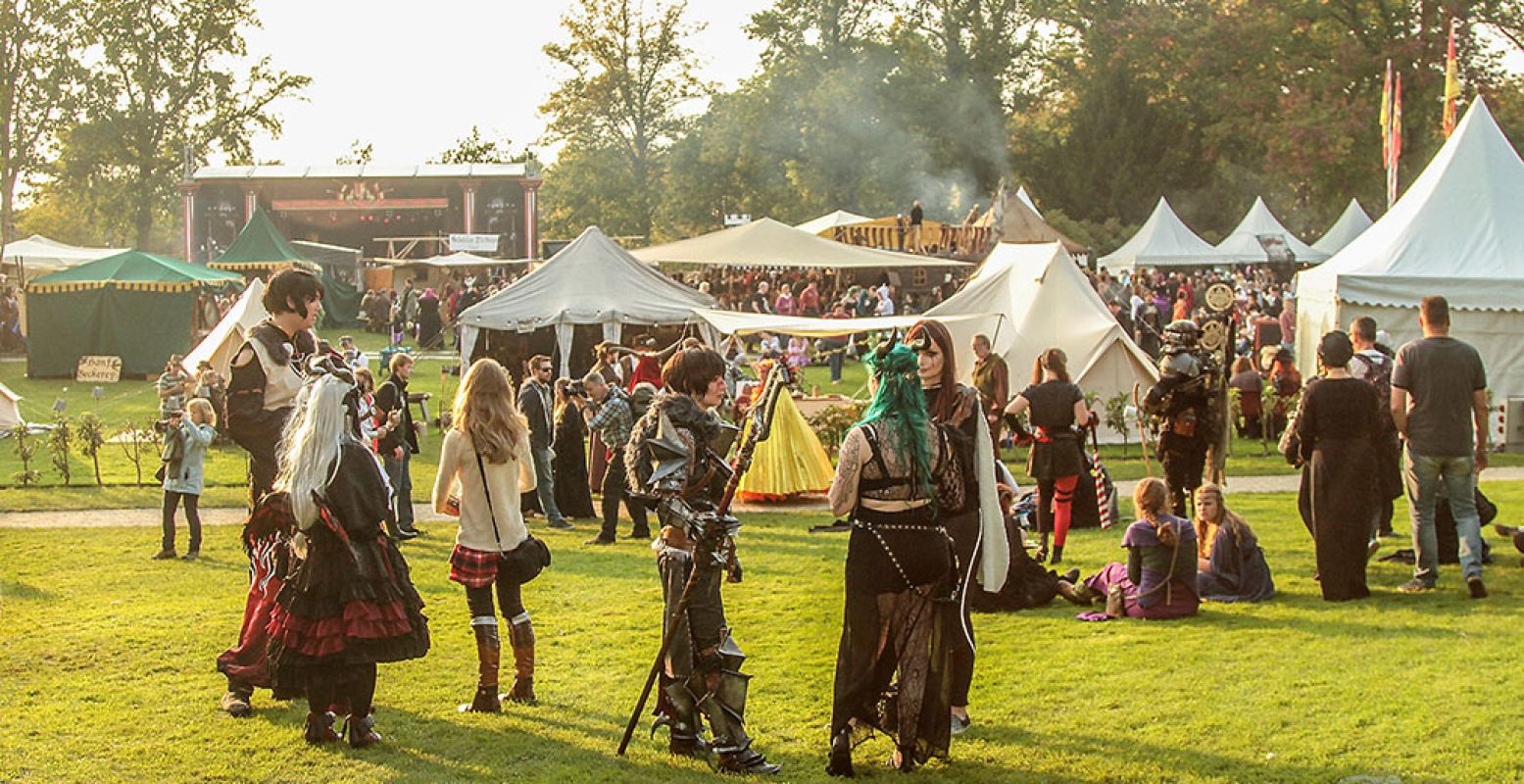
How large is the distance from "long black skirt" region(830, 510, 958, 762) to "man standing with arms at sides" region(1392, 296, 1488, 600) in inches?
185

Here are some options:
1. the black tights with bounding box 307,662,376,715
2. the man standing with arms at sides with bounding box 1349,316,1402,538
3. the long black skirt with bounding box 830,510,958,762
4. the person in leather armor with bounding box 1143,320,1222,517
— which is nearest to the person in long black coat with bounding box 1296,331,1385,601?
the person in leather armor with bounding box 1143,320,1222,517

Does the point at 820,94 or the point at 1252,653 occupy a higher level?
the point at 820,94

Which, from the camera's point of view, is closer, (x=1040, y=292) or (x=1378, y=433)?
(x=1378, y=433)

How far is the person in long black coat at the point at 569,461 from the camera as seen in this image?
14.9 metres

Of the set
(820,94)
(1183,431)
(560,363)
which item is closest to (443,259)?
(820,94)

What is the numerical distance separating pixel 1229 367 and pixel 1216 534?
9757 mm

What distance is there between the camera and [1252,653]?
879 centimetres

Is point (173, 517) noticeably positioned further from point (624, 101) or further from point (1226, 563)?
point (624, 101)

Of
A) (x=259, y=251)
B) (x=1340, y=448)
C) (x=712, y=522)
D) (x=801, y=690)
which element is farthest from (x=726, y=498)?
(x=259, y=251)

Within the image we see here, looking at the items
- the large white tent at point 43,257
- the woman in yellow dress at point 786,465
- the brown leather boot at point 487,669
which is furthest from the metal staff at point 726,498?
the large white tent at point 43,257

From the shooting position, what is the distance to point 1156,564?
986 centimetres

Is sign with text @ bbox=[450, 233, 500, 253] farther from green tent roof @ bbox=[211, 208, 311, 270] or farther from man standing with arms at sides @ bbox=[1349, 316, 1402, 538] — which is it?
man standing with arms at sides @ bbox=[1349, 316, 1402, 538]

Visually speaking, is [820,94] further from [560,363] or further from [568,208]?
[560,363]

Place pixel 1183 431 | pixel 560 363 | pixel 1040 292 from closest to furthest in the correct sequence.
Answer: pixel 1183 431 < pixel 1040 292 < pixel 560 363
